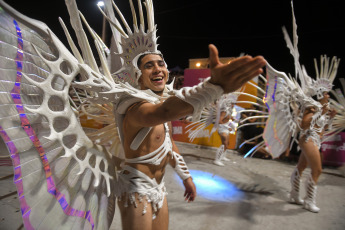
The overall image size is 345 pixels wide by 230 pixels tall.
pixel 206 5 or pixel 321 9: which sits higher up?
pixel 206 5

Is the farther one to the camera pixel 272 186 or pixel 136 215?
pixel 272 186

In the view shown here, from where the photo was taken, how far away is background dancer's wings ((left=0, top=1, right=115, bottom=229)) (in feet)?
3.04

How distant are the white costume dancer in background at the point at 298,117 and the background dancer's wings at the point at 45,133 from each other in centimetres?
216

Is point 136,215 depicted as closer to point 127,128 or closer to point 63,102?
point 127,128

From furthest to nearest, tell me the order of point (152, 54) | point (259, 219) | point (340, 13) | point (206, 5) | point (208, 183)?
point (206, 5)
point (340, 13)
point (208, 183)
point (259, 219)
point (152, 54)

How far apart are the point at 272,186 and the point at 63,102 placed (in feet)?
14.0

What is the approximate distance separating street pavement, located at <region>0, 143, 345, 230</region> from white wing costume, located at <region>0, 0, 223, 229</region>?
0.93 metres

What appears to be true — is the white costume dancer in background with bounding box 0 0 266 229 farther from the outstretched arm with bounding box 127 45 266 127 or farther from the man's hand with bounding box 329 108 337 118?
the man's hand with bounding box 329 108 337 118

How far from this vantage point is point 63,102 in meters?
1.08

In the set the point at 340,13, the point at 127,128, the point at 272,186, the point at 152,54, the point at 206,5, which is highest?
the point at 206,5

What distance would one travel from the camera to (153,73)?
1354mm

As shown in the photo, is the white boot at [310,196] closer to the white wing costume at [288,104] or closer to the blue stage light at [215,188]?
the white wing costume at [288,104]

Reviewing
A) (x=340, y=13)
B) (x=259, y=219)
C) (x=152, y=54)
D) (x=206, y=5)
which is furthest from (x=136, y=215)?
(x=206, y=5)

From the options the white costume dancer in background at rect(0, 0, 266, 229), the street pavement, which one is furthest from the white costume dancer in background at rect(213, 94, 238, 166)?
the white costume dancer in background at rect(0, 0, 266, 229)
